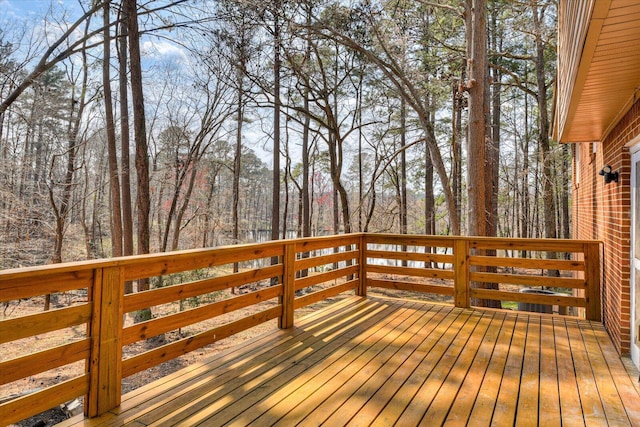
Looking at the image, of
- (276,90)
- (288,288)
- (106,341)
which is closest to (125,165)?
(276,90)

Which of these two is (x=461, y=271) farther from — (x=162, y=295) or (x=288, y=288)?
(x=162, y=295)

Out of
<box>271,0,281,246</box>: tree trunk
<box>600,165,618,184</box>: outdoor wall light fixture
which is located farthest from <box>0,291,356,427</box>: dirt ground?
<box>600,165,618,184</box>: outdoor wall light fixture

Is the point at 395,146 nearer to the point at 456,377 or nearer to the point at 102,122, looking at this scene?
the point at 102,122

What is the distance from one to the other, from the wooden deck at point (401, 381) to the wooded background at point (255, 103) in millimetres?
2475

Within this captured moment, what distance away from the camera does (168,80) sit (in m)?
13.3

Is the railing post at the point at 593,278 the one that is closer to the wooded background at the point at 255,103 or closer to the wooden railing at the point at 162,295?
the wooden railing at the point at 162,295

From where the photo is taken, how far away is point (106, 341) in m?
2.11

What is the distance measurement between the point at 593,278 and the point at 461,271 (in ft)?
4.48

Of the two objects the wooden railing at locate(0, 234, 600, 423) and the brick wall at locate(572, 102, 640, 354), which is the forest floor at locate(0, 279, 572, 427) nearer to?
the wooden railing at locate(0, 234, 600, 423)

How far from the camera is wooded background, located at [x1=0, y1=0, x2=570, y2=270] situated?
6398 mm

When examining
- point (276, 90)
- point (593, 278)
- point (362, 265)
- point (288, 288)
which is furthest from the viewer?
point (276, 90)

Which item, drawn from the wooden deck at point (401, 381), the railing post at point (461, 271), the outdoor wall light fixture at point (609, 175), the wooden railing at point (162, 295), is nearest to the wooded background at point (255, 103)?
the railing post at point (461, 271)

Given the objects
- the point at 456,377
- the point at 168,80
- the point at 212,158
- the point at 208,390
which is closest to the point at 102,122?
the point at 168,80

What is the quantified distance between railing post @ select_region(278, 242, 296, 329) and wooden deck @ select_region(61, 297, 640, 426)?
17 cm
